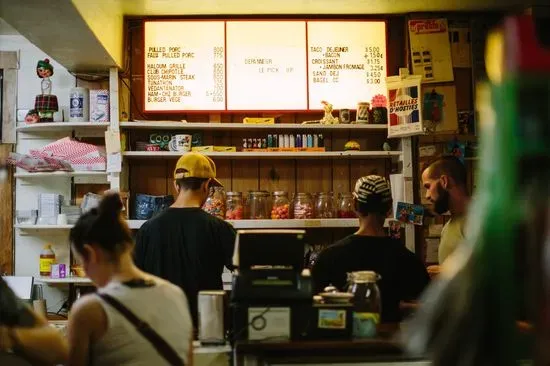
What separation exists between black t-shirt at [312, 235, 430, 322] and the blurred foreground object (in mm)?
1928

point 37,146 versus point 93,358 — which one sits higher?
point 37,146

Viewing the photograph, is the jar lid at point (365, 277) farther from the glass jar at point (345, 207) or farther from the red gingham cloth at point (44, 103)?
the red gingham cloth at point (44, 103)

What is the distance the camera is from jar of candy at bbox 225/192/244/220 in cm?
499

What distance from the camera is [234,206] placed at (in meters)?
5.04

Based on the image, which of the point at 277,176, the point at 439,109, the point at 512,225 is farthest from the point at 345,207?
the point at 512,225

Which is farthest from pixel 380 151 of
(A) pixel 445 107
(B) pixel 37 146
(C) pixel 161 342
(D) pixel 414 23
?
(C) pixel 161 342

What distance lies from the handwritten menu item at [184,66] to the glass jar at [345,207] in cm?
117

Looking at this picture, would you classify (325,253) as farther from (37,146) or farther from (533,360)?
(37,146)

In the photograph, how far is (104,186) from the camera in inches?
209

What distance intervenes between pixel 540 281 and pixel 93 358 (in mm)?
1542

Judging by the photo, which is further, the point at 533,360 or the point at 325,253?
the point at 325,253

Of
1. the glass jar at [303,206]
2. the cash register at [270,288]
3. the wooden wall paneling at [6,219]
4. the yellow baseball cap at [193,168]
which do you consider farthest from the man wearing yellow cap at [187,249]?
the wooden wall paneling at [6,219]

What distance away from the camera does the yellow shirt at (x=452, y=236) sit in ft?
12.5

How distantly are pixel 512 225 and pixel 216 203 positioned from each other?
393 cm
